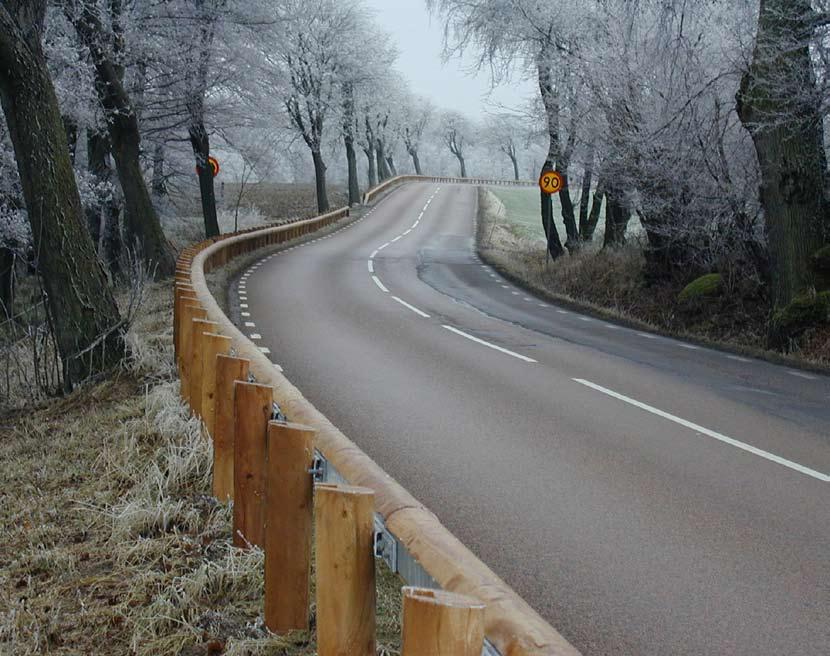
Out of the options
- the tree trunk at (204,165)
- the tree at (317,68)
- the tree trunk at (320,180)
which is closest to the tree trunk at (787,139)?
the tree trunk at (204,165)

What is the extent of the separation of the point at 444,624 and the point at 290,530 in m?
1.71

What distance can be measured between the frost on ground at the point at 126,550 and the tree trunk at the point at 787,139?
1000 centimetres

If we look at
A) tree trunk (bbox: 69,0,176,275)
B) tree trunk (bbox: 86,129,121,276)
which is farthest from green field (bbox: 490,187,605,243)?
tree trunk (bbox: 86,129,121,276)

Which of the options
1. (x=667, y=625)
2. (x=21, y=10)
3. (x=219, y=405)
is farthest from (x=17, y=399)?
(x=667, y=625)

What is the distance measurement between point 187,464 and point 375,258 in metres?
25.4

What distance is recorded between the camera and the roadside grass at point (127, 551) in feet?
12.6

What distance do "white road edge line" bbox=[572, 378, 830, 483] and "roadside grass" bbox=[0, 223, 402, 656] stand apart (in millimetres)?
3831

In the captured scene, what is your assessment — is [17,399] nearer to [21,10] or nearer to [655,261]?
[21,10]

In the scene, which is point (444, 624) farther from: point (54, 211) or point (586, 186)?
point (586, 186)

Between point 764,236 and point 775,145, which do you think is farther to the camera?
point 764,236

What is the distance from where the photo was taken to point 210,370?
6.20 metres

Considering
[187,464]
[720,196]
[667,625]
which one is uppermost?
[720,196]

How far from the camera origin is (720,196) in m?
16.7

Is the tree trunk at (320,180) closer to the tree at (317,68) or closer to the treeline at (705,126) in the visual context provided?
the tree at (317,68)
